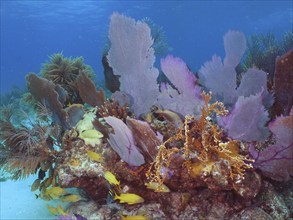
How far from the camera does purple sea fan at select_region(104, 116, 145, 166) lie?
10.4 feet

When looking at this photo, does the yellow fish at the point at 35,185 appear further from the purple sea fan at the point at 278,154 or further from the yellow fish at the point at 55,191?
the purple sea fan at the point at 278,154

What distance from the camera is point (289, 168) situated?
3.02 meters

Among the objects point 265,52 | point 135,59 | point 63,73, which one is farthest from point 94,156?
point 265,52

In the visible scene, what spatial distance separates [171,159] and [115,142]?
0.75 m

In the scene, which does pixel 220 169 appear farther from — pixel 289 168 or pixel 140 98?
pixel 140 98

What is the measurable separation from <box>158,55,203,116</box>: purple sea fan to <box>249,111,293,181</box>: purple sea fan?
0.88m

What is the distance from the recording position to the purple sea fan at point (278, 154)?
284cm

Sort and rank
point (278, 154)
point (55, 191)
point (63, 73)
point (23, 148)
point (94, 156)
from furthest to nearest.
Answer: point (63, 73) → point (23, 148) → point (55, 191) → point (94, 156) → point (278, 154)

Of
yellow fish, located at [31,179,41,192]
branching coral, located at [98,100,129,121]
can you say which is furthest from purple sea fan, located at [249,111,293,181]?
yellow fish, located at [31,179,41,192]

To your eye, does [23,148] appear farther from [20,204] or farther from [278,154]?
[278,154]

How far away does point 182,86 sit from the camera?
3471mm

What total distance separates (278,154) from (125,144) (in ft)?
5.79

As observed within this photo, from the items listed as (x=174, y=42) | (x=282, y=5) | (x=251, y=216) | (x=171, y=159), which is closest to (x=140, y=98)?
(x=171, y=159)

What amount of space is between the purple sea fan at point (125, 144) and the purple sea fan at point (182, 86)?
777 mm
